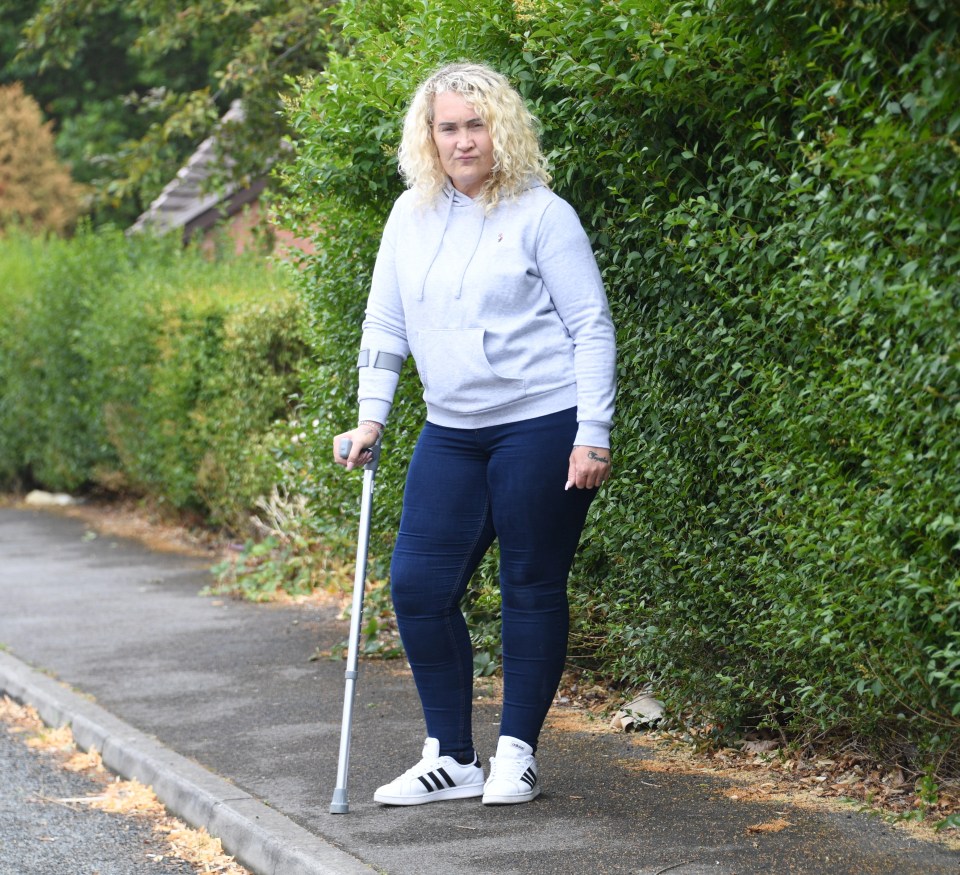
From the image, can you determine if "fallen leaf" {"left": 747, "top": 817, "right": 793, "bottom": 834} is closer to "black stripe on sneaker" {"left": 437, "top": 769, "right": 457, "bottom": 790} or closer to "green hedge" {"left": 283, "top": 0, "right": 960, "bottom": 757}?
"green hedge" {"left": 283, "top": 0, "right": 960, "bottom": 757}

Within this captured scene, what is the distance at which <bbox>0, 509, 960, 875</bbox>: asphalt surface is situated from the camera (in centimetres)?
406

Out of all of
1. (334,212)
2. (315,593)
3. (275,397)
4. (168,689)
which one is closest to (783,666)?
(334,212)

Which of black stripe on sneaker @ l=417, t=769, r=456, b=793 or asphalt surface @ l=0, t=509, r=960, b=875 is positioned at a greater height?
black stripe on sneaker @ l=417, t=769, r=456, b=793

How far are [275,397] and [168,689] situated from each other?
4577mm

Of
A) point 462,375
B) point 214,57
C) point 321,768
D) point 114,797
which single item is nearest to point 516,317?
point 462,375

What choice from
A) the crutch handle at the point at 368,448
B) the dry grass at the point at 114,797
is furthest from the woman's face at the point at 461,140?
the dry grass at the point at 114,797

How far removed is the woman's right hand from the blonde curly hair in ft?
2.52

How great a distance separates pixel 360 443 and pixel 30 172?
3019cm

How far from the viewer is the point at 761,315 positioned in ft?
13.9

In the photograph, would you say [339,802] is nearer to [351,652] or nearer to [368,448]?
[351,652]

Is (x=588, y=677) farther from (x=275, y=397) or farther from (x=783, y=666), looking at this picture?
(x=275, y=397)

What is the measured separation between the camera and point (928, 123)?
334cm

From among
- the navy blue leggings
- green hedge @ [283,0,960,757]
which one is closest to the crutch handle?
the navy blue leggings

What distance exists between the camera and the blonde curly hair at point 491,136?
14.3ft
